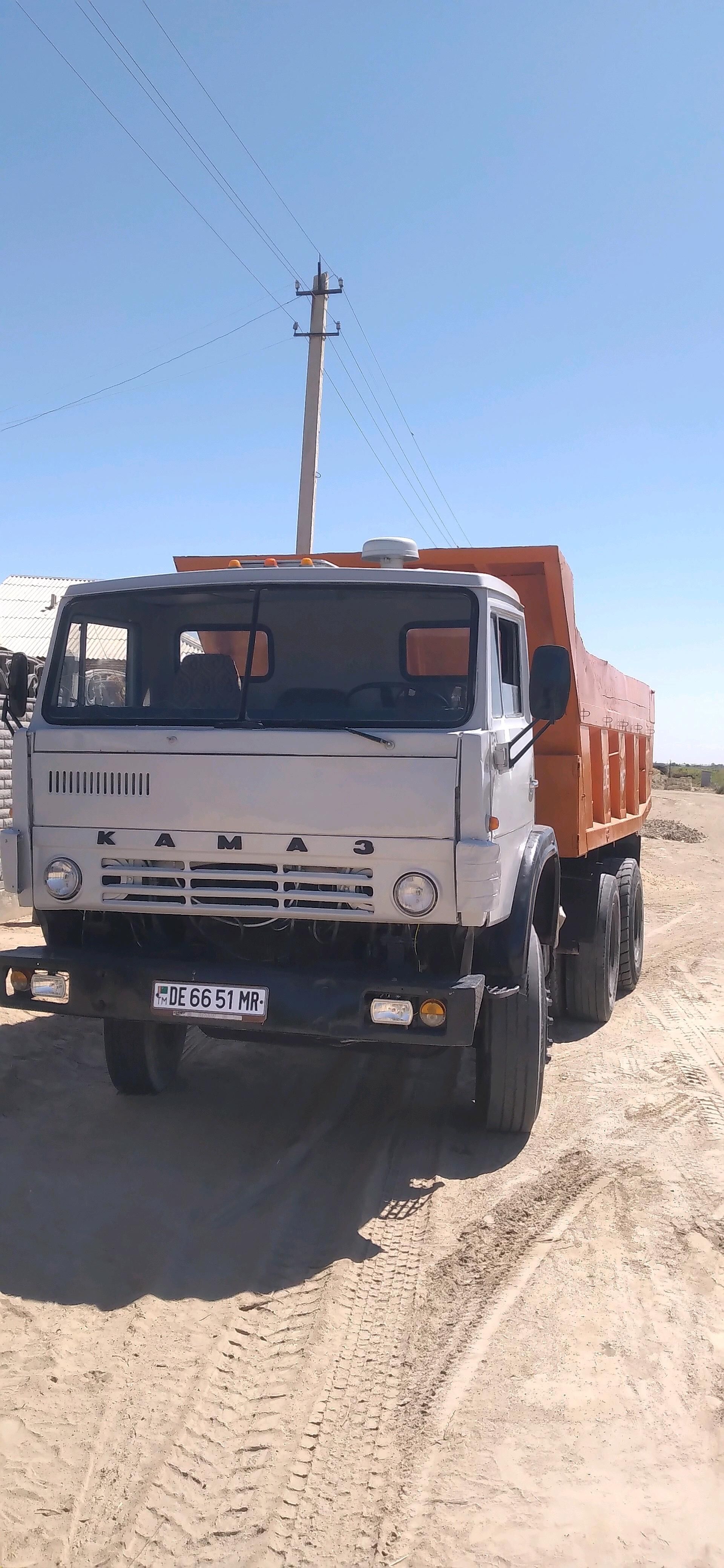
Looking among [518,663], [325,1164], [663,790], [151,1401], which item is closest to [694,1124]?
[325,1164]

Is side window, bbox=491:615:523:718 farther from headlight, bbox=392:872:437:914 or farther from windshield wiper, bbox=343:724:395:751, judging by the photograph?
headlight, bbox=392:872:437:914

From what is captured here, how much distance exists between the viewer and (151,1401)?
3070 millimetres

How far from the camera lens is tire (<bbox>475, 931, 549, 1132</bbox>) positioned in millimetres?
4848

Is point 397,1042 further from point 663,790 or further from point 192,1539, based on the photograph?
point 663,790

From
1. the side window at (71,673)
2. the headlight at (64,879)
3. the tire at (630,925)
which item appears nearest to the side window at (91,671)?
the side window at (71,673)

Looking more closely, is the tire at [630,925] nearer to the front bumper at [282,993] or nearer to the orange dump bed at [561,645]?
the orange dump bed at [561,645]

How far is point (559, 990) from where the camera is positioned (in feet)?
25.2

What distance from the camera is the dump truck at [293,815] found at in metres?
4.08

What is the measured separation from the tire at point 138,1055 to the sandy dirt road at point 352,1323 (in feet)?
0.40

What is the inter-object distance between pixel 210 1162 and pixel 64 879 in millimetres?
1406

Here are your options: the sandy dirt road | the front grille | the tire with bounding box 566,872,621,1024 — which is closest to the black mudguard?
the front grille

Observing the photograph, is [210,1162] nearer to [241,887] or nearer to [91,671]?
[241,887]

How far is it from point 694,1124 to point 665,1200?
3.49 ft

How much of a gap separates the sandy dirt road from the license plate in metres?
0.79
